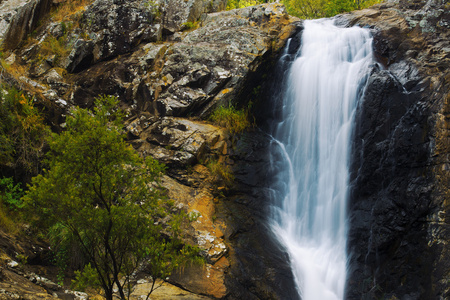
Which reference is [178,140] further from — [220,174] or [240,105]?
[240,105]

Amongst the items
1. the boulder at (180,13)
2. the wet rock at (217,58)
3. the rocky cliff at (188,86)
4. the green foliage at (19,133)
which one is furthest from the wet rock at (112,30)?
the green foliage at (19,133)

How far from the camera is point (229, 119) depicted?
1134 centimetres

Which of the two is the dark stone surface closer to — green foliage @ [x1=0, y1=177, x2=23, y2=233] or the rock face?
the rock face

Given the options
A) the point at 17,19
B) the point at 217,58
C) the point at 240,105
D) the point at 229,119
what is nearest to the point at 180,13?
the point at 217,58

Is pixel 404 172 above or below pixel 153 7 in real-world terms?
below

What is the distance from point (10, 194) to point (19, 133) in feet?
6.70

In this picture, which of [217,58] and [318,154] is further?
[217,58]

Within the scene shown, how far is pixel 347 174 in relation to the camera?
9.73m

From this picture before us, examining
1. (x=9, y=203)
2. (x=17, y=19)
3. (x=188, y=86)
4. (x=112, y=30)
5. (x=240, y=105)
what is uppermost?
(x=17, y=19)

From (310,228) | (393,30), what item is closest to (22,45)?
(310,228)

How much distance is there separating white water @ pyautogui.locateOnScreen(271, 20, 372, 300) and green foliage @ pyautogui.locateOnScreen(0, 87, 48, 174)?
753cm

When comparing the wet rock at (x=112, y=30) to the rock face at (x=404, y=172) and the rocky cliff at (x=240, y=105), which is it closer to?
the rocky cliff at (x=240, y=105)

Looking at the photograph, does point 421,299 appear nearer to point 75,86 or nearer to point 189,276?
point 189,276

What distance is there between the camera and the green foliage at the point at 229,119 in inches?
446
